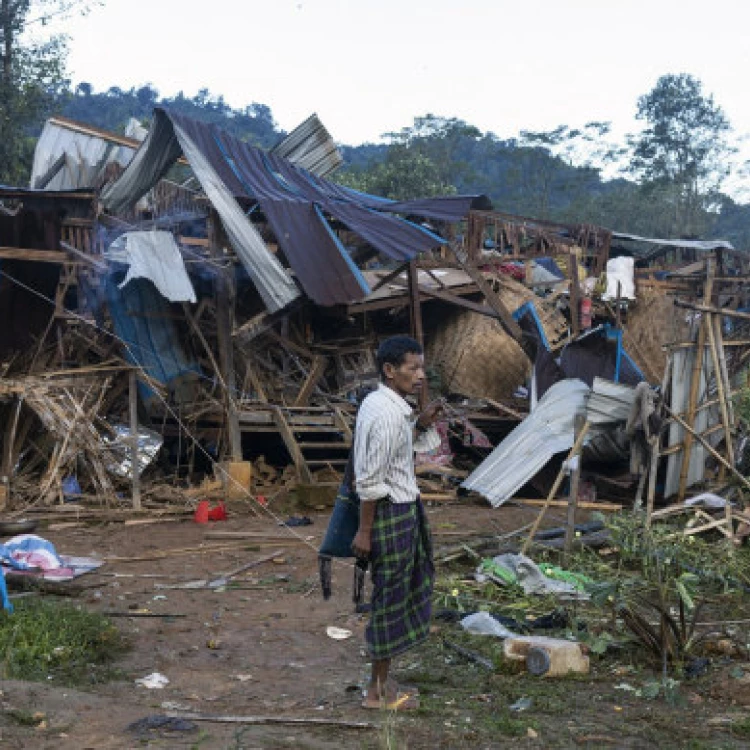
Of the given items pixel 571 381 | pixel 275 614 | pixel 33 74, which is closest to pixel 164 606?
pixel 275 614

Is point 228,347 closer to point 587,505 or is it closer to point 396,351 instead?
point 587,505

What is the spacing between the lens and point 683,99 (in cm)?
3978

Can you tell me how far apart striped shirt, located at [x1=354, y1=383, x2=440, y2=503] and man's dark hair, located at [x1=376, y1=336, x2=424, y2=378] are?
114mm

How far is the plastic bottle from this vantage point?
4836 mm

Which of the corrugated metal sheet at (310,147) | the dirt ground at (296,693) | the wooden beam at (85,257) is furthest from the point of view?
the corrugated metal sheet at (310,147)

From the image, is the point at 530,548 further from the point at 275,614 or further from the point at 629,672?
the point at 629,672

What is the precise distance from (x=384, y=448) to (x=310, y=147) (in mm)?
11870

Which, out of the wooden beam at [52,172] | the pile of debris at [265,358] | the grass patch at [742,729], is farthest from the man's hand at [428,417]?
the wooden beam at [52,172]

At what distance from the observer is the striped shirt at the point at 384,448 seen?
408 centimetres

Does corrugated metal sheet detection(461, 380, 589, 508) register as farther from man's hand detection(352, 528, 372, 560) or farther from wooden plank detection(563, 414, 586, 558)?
man's hand detection(352, 528, 372, 560)

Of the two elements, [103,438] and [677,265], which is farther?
[677,265]

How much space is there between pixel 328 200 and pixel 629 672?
814 cm

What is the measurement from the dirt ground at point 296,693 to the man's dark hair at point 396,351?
4.76ft

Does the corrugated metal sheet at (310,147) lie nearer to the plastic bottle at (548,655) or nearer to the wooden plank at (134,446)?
the wooden plank at (134,446)
